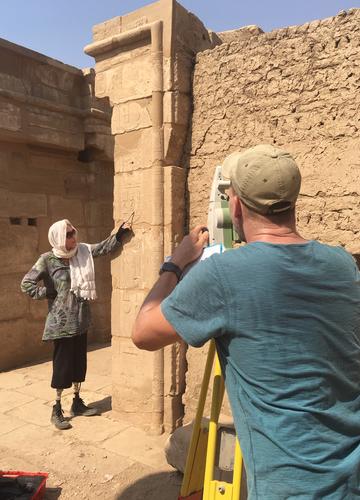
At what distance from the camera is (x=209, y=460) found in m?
1.57

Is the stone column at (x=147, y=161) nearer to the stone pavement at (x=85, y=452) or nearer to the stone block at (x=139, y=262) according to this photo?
the stone block at (x=139, y=262)

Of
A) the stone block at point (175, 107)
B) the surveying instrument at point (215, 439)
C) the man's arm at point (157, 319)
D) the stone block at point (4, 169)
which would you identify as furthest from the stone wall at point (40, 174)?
the man's arm at point (157, 319)

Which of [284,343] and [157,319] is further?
[157,319]

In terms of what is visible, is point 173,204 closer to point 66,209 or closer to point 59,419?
point 59,419

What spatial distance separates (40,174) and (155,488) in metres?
4.71

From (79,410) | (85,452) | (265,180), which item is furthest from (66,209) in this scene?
(265,180)

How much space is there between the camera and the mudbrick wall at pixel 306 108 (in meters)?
2.96

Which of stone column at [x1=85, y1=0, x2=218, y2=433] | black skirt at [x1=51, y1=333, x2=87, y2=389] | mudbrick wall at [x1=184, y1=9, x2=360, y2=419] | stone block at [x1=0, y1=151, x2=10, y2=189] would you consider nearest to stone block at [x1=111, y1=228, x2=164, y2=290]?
stone column at [x1=85, y1=0, x2=218, y2=433]

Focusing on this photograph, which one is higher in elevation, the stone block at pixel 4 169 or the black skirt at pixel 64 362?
the stone block at pixel 4 169

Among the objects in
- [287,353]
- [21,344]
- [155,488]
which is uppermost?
[287,353]

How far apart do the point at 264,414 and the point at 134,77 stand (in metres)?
3.39

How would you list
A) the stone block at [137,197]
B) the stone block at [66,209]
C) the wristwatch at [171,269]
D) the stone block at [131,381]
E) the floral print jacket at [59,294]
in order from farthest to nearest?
the stone block at [66,209] → the floral print jacket at [59,294] → the stone block at [131,381] → the stone block at [137,197] → the wristwatch at [171,269]

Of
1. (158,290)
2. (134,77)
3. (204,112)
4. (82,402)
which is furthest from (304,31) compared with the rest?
(82,402)

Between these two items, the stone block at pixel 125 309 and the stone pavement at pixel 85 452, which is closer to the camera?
the stone pavement at pixel 85 452
